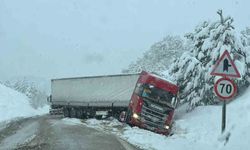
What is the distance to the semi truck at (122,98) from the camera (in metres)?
25.5

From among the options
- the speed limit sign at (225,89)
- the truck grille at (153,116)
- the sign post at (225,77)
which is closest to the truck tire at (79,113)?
the truck grille at (153,116)

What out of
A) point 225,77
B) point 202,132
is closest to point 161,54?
point 202,132

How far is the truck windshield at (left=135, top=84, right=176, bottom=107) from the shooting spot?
84.0 ft

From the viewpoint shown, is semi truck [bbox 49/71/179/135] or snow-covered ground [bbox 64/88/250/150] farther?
semi truck [bbox 49/71/179/135]

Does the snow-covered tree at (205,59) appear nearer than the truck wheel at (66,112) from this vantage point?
Yes

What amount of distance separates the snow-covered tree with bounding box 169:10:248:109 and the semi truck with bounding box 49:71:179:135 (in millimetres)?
3584

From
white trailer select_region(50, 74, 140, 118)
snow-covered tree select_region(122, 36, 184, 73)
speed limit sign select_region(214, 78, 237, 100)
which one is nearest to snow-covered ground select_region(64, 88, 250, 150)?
speed limit sign select_region(214, 78, 237, 100)

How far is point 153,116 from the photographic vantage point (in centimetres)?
2541

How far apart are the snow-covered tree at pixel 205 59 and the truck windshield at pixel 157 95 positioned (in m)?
4.70

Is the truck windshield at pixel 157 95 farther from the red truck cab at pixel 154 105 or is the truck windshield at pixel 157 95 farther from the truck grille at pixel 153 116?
the truck grille at pixel 153 116

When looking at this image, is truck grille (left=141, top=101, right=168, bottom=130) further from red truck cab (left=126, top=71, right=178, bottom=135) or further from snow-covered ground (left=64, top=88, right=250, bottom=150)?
snow-covered ground (left=64, top=88, right=250, bottom=150)

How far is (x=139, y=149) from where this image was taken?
47.8 feet

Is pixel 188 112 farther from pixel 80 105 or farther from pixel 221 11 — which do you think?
pixel 80 105

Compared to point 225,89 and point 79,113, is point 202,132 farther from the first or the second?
point 79,113
